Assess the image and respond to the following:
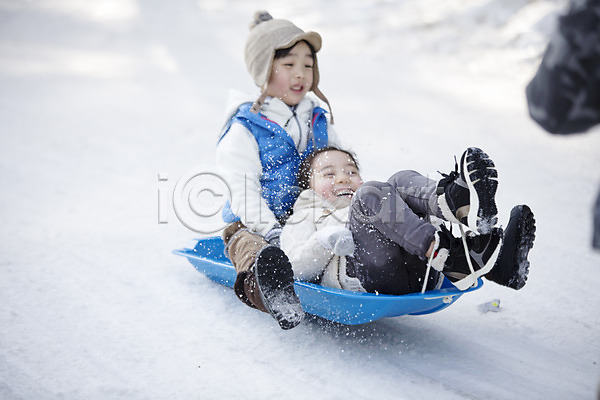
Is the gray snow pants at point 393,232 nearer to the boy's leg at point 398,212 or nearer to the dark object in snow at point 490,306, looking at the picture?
the boy's leg at point 398,212

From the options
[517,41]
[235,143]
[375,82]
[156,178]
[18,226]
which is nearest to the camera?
[235,143]

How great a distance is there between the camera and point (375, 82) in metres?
5.52

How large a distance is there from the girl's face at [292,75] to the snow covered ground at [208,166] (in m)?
0.84

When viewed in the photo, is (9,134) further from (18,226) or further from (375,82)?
(375,82)

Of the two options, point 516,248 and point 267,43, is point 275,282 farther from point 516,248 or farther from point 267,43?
point 267,43

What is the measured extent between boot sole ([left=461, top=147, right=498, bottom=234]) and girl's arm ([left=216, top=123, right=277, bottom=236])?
79 centimetres

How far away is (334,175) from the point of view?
2.18m

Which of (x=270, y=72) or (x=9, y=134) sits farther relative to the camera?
(x=9, y=134)

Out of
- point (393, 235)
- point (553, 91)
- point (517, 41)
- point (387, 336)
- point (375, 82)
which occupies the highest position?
point (517, 41)

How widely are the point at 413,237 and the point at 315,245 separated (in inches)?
14.1

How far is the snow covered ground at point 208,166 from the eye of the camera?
5.91ft

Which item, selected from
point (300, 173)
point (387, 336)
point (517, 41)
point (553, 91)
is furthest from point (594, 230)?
point (517, 41)

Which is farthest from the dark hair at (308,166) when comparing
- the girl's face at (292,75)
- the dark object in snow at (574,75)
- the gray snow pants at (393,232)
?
the dark object in snow at (574,75)

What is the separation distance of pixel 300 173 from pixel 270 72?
0.42 metres
